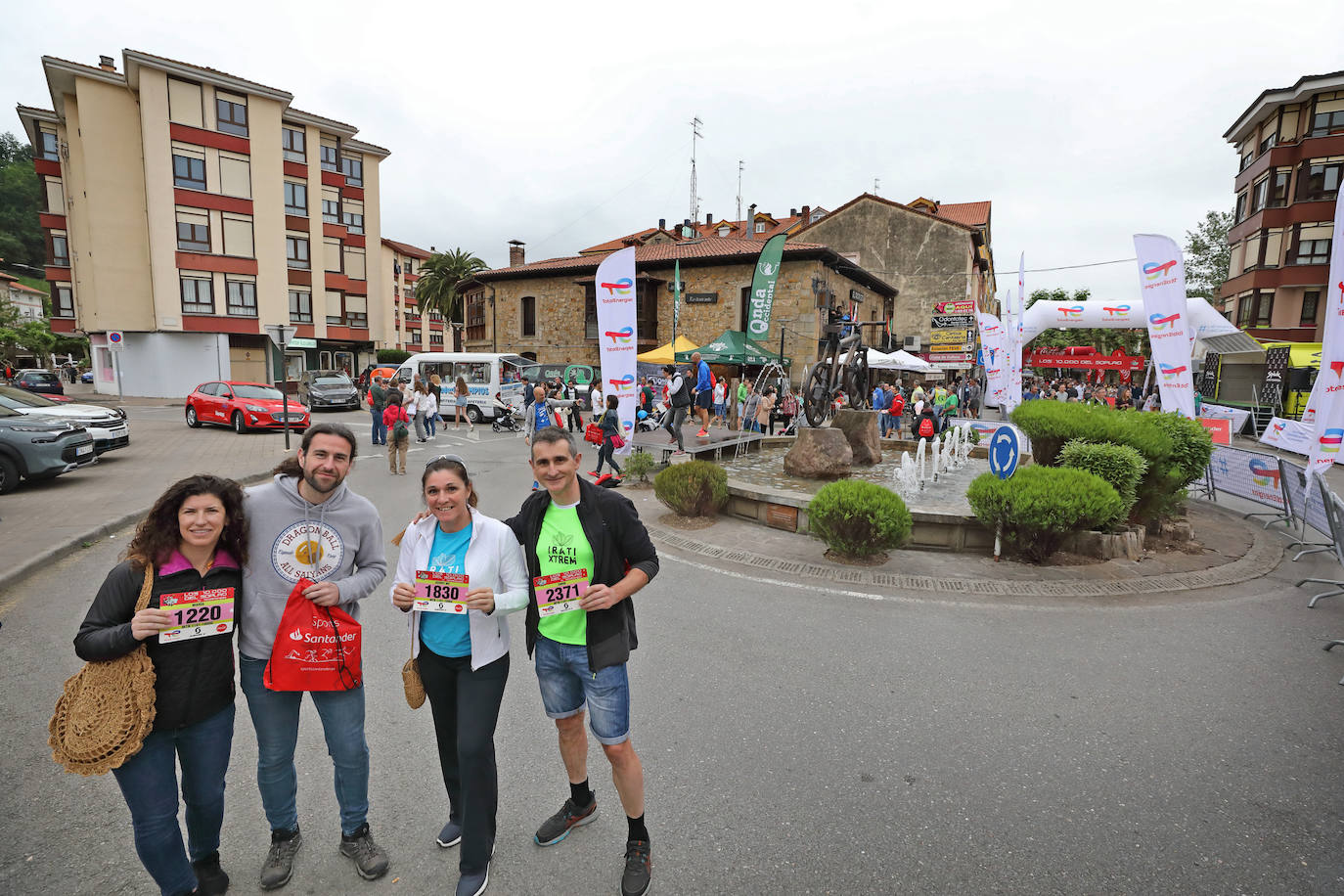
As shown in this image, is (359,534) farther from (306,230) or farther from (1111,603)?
(306,230)

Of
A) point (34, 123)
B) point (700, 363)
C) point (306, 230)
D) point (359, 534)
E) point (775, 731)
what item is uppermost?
point (34, 123)

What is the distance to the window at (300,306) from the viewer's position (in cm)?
3412

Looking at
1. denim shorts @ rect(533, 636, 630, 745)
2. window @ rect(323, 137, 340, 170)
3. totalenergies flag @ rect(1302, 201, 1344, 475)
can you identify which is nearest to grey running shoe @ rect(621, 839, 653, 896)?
denim shorts @ rect(533, 636, 630, 745)

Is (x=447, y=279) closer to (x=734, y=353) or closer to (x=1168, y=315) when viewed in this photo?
(x=734, y=353)

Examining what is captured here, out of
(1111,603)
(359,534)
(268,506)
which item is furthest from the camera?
(1111,603)

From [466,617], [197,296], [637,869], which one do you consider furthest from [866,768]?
[197,296]

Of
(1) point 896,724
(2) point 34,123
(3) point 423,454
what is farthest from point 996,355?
(2) point 34,123

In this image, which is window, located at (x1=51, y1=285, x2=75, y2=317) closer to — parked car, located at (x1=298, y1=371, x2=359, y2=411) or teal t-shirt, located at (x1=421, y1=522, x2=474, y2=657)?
parked car, located at (x1=298, y1=371, x2=359, y2=411)

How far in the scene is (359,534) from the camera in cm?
274

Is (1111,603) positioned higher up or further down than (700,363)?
further down

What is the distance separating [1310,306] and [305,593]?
44036 millimetres

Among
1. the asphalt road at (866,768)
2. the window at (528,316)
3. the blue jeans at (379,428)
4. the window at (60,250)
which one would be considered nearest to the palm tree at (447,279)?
the window at (528,316)

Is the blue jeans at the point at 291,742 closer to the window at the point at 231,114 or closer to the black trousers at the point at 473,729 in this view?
the black trousers at the point at 473,729

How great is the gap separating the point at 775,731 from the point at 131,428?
2112cm
